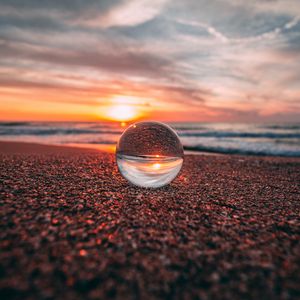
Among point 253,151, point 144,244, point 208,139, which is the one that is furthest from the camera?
point 208,139

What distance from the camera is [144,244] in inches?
111

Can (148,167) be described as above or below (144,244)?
above

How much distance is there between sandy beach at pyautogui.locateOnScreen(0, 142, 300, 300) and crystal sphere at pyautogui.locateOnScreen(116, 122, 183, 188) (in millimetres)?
332

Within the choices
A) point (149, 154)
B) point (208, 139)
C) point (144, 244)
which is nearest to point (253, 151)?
point (208, 139)

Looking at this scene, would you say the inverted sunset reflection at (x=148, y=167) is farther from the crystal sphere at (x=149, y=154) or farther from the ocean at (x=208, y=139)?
the ocean at (x=208, y=139)

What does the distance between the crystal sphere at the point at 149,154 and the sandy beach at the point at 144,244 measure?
33 centimetres

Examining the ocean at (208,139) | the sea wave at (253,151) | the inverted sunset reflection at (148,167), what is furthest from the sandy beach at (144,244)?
the ocean at (208,139)

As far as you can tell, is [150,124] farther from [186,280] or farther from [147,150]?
[186,280]

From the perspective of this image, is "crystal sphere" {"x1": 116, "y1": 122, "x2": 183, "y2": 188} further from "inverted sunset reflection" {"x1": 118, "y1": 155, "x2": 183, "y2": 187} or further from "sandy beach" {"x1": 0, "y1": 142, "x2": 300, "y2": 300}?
"sandy beach" {"x1": 0, "y1": 142, "x2": 300, "y2": 300}

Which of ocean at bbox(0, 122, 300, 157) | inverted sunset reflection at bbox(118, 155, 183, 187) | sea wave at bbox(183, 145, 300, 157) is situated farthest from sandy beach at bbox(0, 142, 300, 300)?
ocean at bbox(0, 122, 300, 157)

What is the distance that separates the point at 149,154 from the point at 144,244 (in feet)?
7.58

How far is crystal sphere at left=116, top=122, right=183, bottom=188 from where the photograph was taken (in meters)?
4.86

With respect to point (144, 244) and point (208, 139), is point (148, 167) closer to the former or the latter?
point (144, 244)

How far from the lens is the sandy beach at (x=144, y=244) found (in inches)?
83.4
